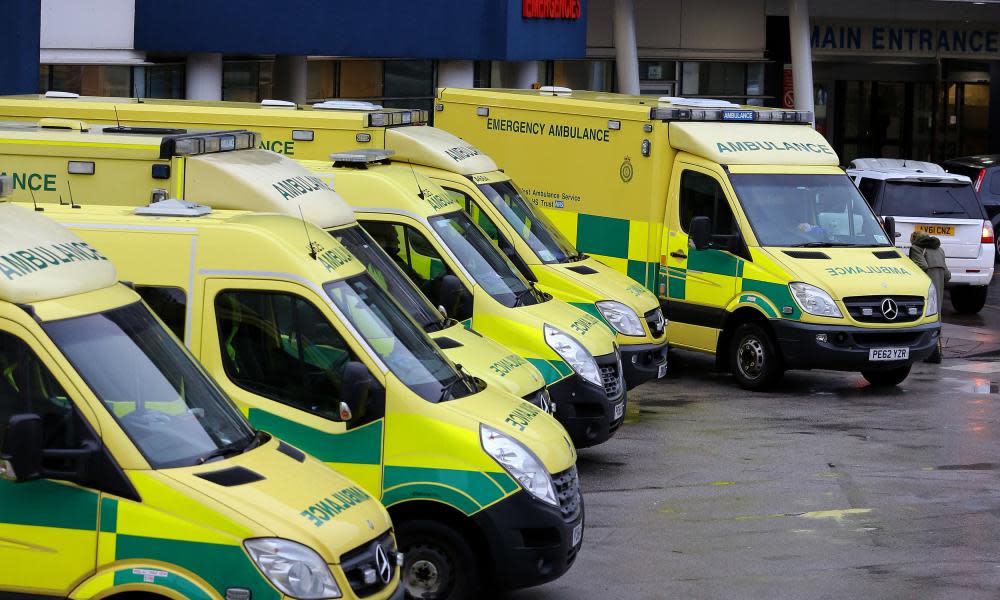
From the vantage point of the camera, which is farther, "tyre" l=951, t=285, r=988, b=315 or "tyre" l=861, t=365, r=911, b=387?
"tyre" l=951, t=285, r=988, b=315

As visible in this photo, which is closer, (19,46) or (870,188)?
(19,46)

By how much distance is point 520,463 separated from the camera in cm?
805

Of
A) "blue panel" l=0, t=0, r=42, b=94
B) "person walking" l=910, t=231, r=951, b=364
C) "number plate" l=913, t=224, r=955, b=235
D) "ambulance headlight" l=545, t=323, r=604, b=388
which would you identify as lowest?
"ambulance headlight" l=545, t=323, r=604, b=388

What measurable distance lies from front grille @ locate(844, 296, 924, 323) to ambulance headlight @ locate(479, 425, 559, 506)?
25.2ft

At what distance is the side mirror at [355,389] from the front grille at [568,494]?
44.6 inches

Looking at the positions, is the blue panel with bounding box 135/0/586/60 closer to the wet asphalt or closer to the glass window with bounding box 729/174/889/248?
the wet asphalt

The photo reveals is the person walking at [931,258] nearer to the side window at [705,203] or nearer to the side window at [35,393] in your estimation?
the side window at [705,203]

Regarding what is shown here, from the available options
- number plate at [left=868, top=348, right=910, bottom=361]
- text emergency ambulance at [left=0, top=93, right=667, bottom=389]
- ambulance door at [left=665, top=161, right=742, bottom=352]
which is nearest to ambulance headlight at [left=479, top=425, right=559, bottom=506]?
text emergency ambulance at [left=0, top=93, right=667, bottom=389]

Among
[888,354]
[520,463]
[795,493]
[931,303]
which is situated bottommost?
[795,493]

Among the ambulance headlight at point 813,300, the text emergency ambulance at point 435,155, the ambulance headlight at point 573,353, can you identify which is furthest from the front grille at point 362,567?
the ambulance headlight at point 813,300

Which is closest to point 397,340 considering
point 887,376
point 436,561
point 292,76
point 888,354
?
point 436,561

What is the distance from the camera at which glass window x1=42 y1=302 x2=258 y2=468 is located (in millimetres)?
6293

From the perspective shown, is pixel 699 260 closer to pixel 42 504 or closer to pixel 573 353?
pixel 573 353

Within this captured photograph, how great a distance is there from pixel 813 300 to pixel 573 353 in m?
4.43
